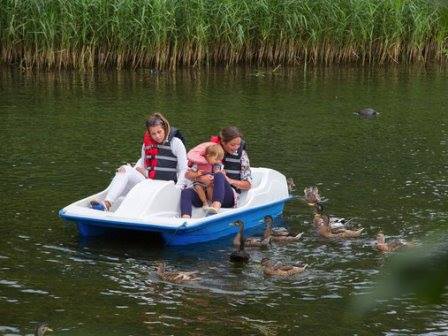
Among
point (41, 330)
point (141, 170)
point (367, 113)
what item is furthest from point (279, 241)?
point (367, 113)

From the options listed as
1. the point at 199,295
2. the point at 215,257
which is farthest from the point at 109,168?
the point at 199,295

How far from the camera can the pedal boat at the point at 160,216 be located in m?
8.56

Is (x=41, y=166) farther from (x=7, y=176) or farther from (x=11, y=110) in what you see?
(x=11, y=110)

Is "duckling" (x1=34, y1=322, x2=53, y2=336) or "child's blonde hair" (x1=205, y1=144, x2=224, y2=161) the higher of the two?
"child's blonde hair" (x1=205, y1=144, x2=224, y2=161)

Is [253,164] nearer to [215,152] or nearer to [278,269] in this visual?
[215,152]

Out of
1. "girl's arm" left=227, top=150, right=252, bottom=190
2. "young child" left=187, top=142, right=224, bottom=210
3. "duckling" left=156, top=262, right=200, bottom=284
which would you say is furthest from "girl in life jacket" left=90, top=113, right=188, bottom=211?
"duckling" left=156, top=262, right=200, bottom=284

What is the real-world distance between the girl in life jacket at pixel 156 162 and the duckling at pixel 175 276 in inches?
57.9

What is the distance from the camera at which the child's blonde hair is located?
9.24 m

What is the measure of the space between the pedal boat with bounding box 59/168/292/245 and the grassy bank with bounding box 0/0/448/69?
11.3 metres

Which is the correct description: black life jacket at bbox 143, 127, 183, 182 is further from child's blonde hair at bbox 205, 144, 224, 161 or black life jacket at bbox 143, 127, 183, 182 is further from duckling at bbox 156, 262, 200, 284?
duckling at bbox 156, 262, 200, 284

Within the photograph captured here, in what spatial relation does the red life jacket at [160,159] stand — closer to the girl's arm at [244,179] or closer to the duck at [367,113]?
the girl's arm at [244,179]

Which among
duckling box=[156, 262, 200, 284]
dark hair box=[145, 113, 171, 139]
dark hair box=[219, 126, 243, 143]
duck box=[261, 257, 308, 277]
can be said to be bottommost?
duckling box=[156, 262, 200, 284]

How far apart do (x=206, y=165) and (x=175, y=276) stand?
1.86 m

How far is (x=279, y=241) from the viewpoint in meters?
9.06
